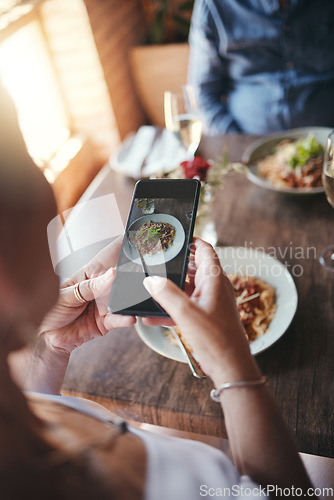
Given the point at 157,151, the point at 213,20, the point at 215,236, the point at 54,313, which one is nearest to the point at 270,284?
the point at 215,236

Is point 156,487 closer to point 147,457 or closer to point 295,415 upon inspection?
point 147,457

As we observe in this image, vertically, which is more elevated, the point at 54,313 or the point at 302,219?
the point at 54,313

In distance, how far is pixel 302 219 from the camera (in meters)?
1.08

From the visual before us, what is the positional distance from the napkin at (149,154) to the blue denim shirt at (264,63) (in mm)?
359

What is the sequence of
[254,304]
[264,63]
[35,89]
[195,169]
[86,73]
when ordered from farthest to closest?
[86,73] < [35,89] < [264,63] < [195,169] < [254,304]

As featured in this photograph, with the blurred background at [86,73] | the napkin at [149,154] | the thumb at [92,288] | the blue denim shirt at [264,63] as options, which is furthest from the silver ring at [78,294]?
the blurred background at [86,73]

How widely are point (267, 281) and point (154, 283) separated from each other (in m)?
0.40

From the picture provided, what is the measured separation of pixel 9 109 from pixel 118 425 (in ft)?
1.32

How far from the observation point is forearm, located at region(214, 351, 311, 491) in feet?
1.72

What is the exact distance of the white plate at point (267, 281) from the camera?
77cm

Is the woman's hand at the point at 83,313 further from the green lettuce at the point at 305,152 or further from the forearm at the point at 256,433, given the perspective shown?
the green lettuce at the point at 305,152

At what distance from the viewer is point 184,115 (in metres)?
1.21

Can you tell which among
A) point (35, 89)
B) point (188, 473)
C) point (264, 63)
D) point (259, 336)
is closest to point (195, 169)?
point (259, 336)

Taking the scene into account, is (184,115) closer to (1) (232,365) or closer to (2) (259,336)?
(2) (259,336)
